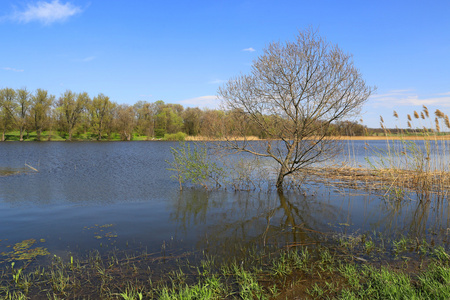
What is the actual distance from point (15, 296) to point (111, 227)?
3.90 metres

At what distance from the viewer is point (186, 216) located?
32.3 ft

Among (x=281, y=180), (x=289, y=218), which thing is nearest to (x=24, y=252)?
(x=289, y=218)

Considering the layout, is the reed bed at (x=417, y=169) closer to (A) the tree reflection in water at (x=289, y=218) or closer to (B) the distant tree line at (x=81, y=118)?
(A) the tree reflection in water at (x=289, y=218)

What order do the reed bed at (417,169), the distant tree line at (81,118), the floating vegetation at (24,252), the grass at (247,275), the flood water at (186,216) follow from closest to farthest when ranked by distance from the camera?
1. the grass at (247,275)
2. the floating vegetation at (24,252)
3. the flood water at (186,216)
4. the reed bed at (417,169)
5. the distant tree line at (81,118)

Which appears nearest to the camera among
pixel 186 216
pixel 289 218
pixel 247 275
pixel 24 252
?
pixel 247 275

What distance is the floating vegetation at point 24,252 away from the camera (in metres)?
6.45

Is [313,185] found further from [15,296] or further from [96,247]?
[15,296]

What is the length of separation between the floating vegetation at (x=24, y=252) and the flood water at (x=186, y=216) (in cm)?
20

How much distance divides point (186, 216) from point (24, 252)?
Answer: 14.8 ft

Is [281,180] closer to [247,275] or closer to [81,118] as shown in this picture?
[247,275]

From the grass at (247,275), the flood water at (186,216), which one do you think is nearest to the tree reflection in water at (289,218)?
the flood water at (186,216)

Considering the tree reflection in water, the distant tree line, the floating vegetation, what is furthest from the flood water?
the distant tree line

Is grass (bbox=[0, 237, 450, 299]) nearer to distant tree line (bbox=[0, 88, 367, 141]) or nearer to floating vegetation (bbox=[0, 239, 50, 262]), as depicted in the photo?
floating vegetation (bbox=[0, 239, 50, 262])

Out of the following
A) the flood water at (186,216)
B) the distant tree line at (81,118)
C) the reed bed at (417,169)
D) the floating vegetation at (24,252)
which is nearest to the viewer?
the floating vegetation at (24,252)
